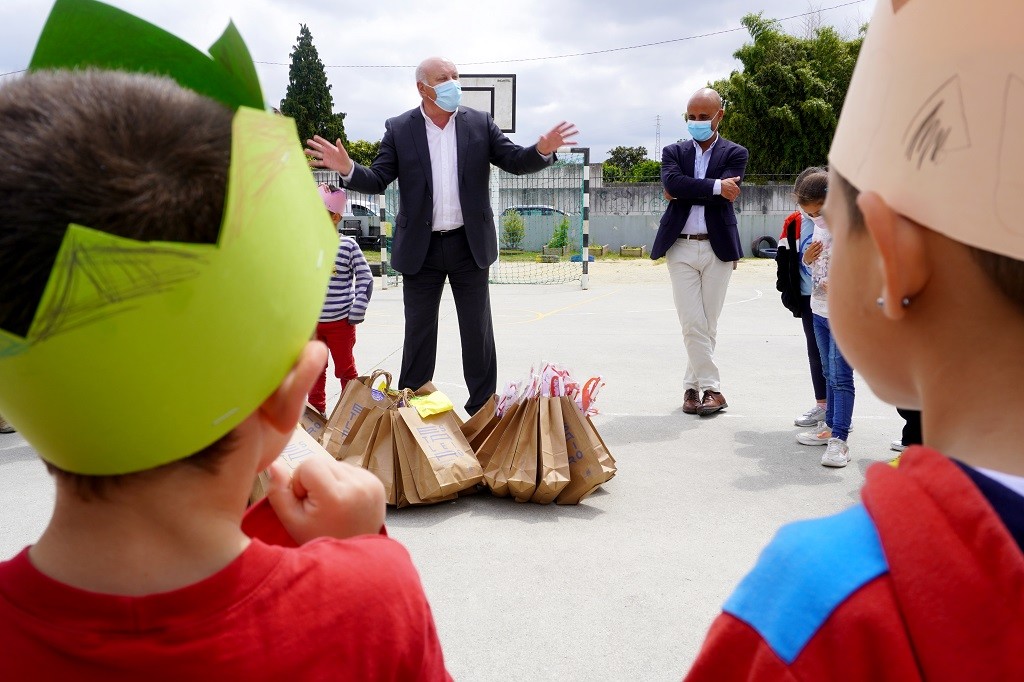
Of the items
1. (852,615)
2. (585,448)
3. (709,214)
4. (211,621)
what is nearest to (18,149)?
(211,621)

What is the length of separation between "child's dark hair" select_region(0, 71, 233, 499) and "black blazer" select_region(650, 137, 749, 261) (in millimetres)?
4771

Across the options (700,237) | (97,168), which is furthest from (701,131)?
(97,168)

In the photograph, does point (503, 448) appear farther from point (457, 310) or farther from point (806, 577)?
point (806, 577)

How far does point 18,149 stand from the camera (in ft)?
2.67

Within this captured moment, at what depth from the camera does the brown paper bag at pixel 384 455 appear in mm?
3794

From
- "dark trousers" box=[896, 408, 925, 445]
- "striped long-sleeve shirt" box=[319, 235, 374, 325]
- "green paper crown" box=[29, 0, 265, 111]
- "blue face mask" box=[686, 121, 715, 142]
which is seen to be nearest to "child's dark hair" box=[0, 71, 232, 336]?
"green paper crown" box=[29, 0, 265, 111]

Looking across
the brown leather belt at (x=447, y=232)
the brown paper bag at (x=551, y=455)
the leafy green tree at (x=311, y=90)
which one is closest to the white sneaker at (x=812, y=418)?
the brown paper bag at (x=551, y=455)

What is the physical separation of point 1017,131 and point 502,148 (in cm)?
428

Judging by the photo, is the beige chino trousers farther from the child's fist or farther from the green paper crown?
the green paper crown

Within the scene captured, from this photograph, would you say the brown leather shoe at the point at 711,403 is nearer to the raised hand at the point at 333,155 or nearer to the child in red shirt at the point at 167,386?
the raised hand at the point at 333,155

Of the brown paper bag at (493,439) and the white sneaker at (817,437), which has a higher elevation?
the brown paper bag at (493,439)

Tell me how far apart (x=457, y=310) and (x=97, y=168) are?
4170 millimetres

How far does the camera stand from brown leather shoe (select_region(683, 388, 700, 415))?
5.66 m

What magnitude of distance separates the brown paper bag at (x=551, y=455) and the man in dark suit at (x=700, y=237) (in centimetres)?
197
